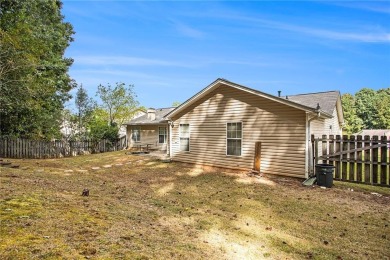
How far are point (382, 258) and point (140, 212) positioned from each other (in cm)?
511

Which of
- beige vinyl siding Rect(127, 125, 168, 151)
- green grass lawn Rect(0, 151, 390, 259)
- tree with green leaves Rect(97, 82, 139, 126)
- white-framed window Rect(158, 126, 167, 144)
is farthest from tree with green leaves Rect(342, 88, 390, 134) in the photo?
green grass lawn Rect(0, 151, 390, 259)

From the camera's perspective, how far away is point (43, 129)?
68.4 feet

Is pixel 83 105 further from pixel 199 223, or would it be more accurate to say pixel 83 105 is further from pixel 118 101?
pixel 199 223

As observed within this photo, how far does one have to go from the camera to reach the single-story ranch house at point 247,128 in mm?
10641

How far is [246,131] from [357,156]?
16.1ft

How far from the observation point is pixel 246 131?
40.2 feet

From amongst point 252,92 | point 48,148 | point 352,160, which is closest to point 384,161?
point 352,160

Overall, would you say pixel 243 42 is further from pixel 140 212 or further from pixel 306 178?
pixel 140 212

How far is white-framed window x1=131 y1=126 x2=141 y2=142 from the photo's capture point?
2670cm

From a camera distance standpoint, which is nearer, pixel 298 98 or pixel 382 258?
pixel 382 258

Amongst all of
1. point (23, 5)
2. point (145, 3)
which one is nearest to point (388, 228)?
point (145, 3)

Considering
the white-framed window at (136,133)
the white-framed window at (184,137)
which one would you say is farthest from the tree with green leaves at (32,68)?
the white-framed window at (184,137)

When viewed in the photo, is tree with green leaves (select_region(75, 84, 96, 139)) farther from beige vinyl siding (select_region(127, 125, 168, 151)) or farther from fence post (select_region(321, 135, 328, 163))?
fence post (select_region(321, 135, 328, 163))

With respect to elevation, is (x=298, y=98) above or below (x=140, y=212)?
above
